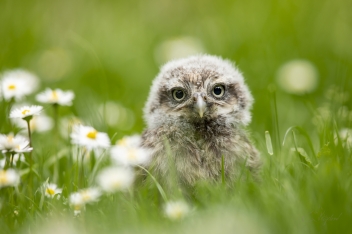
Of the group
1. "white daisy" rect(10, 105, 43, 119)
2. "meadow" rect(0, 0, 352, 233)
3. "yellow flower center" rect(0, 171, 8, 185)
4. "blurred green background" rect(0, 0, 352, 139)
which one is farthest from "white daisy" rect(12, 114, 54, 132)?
"yellow flower center" rect(0, 171, 8, 185)

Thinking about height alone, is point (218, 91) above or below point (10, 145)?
above

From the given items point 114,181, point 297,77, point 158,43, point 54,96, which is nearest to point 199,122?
point 114,181

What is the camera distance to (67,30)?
24.4 feet

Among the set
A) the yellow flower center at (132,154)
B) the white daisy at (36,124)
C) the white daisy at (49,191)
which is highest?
the yellow flower center at (132,154)

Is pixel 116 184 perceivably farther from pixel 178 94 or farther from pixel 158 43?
pixel 158 43

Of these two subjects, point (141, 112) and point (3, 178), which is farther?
point (141, 112)

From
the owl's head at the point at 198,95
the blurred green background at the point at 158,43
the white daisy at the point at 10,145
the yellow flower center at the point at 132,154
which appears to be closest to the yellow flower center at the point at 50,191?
the white daisy at the point at 10,145

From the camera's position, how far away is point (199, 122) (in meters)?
3.45

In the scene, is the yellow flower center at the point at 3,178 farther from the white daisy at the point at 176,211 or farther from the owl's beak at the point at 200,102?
the owl's beak at the point at 200,102

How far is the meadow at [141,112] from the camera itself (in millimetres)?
2662

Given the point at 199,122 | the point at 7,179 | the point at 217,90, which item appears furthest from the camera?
the point at 217,90

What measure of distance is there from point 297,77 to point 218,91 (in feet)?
6.55

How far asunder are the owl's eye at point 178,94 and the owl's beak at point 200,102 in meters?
0.19

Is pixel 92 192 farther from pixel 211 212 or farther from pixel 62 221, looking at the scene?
pixel 211 212
